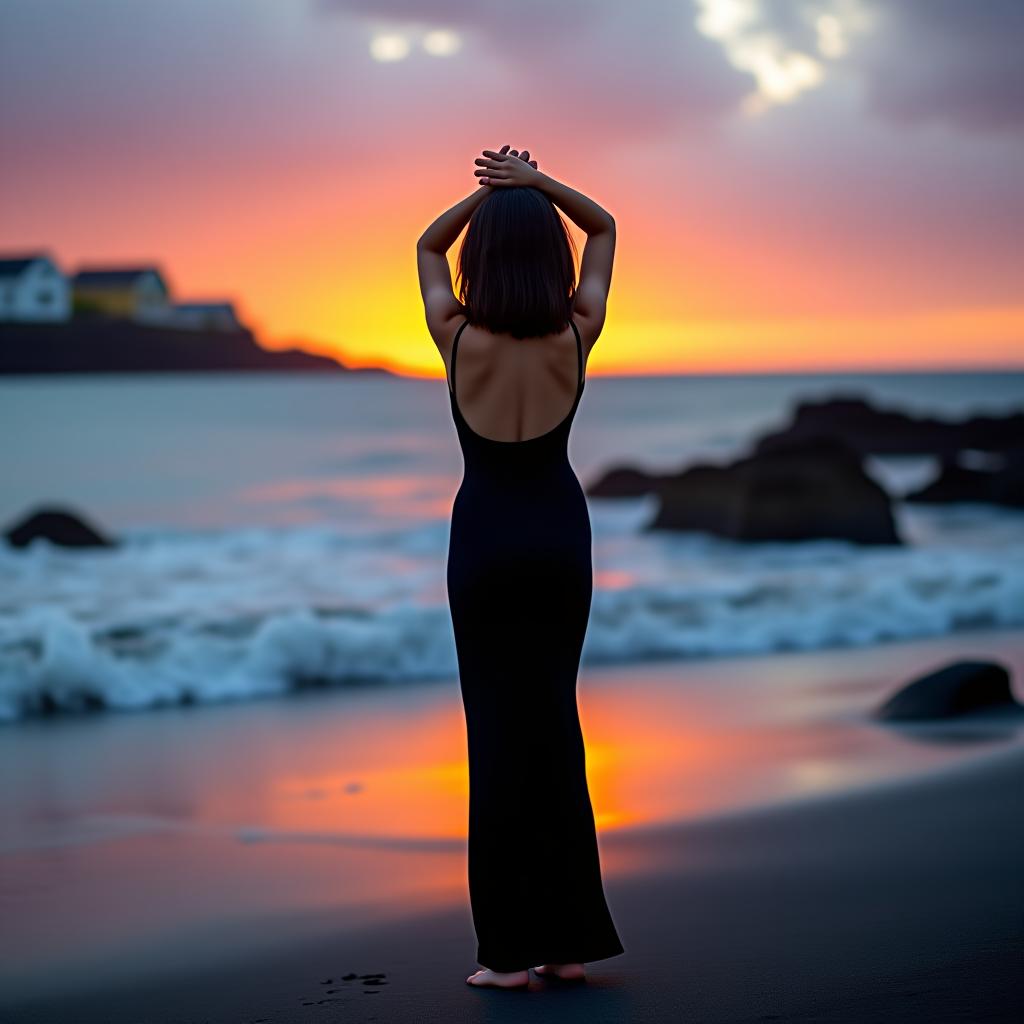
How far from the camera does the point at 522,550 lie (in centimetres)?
394

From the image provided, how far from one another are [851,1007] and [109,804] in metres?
3.98

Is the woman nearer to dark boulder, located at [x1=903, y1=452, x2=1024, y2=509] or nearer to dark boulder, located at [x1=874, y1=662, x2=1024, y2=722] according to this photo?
dark boulder, located at [x1=874, y1=662, x2=1024, y2=722]

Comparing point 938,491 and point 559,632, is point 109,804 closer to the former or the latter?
point 559,632

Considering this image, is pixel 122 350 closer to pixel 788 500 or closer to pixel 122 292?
pixel 122 292

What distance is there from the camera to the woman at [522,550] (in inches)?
154

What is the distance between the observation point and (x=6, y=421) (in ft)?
140

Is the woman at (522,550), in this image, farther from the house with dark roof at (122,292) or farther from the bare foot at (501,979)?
the house with dark roof at (122,292)

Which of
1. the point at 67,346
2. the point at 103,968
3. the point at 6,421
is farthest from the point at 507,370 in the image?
the point at 67,346

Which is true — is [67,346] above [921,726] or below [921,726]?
above

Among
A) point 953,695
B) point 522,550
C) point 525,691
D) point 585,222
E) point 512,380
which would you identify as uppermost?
point 585,222

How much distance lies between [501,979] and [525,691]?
78 cm

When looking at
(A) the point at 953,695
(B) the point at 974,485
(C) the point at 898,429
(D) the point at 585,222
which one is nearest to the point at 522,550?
(D) the point at 585,222

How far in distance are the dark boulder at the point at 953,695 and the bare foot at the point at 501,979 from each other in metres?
4.53

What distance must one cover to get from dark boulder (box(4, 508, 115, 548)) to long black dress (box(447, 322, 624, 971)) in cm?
1372
